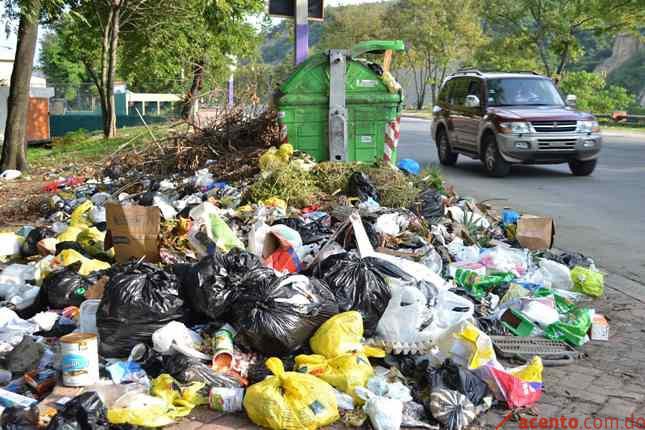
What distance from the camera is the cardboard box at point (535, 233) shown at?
21.7 ft

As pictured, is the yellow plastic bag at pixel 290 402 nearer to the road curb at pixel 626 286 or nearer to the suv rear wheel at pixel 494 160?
the road curb at pixel 626 286

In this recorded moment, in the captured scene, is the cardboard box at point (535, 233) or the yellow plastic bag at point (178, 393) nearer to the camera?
the yellow plastic bag at point (178, 393)

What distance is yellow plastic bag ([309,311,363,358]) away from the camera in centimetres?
393

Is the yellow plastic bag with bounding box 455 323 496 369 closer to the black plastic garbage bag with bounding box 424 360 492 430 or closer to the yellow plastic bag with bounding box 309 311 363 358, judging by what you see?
the black plastic garbage bag with bounding box 424 360 492 430

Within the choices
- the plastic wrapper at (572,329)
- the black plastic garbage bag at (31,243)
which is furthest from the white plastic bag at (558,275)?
the black plastic garbage bag at (31,243)

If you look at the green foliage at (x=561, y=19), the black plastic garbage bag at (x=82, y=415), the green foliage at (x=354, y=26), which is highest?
the green foliage at (x=354, y=26)

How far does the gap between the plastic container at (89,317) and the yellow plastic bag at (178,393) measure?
807 mm

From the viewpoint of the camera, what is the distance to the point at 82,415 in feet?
10.7

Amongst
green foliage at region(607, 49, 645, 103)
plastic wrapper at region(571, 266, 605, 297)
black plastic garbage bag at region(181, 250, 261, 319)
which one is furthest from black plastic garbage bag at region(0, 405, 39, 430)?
green foliage at region(607, 49, 645, 103)

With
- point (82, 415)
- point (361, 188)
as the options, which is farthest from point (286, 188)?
point (82, 415)

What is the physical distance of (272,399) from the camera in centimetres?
340

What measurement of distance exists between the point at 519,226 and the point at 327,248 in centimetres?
237

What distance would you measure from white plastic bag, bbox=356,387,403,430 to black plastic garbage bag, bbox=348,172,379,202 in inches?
158

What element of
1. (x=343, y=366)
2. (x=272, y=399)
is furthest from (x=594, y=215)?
Result: (x=272, y=399)
